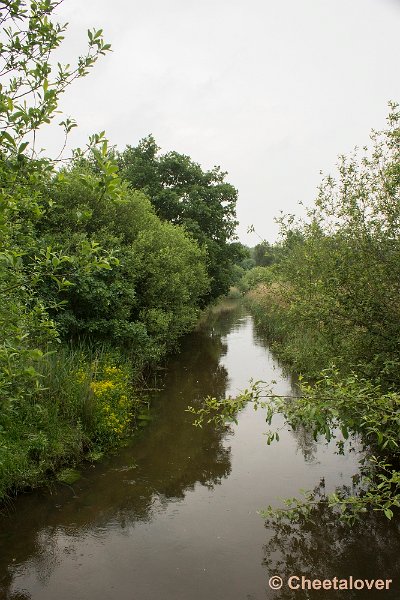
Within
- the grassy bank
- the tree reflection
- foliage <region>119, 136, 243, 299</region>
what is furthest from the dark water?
foliage <region>119, 136, 243, 299</region>

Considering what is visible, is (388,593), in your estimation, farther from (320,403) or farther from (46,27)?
(46,27)

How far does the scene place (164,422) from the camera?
1218 centimetres

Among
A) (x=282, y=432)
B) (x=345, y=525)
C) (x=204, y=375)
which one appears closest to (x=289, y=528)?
(x=345, y=525)

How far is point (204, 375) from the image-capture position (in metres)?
17.9

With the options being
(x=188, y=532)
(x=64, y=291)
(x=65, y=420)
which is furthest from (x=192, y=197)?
(x=188, y=532)

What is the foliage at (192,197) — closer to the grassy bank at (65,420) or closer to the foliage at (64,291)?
the foliage at (64,291)

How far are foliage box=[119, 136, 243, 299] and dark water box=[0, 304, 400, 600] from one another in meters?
19.6

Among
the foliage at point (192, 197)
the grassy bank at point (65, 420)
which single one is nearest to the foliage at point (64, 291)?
the grassy bank at point (65, 420)

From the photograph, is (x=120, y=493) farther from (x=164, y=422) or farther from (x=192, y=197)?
(x=192, y=197)

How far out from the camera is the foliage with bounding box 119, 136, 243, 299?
29.2m

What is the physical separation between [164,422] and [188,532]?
4961 millimetres

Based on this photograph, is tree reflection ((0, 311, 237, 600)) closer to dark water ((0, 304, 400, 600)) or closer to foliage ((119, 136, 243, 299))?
dark water ((0, 304, 400, 600))

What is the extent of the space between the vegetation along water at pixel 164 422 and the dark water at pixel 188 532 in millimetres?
30

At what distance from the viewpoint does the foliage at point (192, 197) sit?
95.7ft
